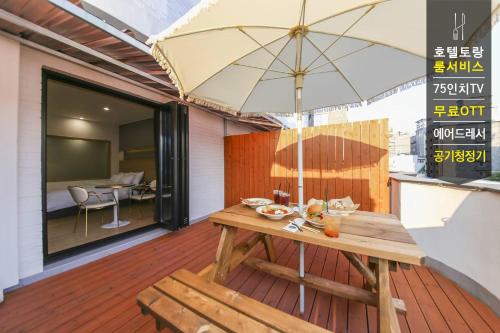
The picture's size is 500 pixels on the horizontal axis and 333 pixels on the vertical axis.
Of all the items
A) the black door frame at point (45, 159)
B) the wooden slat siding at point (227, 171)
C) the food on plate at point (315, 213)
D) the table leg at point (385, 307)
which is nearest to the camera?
the table leg at point (385, 307)

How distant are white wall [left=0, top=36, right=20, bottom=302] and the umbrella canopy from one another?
1.81m

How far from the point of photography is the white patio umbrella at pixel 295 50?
1.19m

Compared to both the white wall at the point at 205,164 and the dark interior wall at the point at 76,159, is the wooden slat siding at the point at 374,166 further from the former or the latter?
the dark interior wall at the point at 76,159

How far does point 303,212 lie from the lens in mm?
1657

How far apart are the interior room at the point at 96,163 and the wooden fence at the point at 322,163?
2347 mm

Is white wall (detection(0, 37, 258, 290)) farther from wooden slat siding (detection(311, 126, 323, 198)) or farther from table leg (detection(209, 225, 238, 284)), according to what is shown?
wooden slat siding (detection(311, 126, 323, 198))

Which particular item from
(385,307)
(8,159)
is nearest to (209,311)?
(385,307)

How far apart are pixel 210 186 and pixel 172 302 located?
355 centimetres

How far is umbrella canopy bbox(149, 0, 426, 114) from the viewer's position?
1.19m

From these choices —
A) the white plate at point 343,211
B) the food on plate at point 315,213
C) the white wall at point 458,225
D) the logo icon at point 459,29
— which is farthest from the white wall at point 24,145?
the white wall at point 458,225

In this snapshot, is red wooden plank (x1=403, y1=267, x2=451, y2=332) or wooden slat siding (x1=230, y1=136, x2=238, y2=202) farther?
wooden slat siding (x1=230, y1=136, x2=238, y2=202)

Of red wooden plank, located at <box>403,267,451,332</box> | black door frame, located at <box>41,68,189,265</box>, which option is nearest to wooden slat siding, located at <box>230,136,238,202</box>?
black door frame, located at <box>41,68,189,265</box>

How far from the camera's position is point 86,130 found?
6.14 metres

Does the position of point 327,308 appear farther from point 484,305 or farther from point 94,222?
point 94,222
